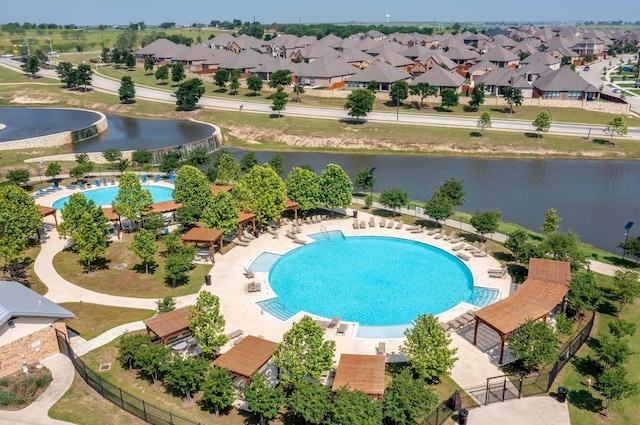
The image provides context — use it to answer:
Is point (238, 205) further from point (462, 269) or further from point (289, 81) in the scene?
point (289, 81)

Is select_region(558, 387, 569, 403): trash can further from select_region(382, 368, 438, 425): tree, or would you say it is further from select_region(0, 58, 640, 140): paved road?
select_region(0, 58, 640, 140): paved road

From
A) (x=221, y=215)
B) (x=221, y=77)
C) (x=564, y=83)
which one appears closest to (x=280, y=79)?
(x=221, y=77)

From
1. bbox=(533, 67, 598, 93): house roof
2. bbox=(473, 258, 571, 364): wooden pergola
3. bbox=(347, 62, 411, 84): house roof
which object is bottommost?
bbox=(473, 258, 571, 364): wooden pergola

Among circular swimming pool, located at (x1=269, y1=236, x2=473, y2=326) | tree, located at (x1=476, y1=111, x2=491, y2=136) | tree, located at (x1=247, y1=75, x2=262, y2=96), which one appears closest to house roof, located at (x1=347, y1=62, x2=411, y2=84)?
tree, located at (x1=247, y1=75, x2=262, y2=96)

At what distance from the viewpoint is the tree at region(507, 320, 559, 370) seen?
29.3 metres

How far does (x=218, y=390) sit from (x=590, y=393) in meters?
21.0

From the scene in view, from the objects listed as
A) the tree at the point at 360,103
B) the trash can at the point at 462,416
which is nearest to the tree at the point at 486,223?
the trash can at the point at 462,416

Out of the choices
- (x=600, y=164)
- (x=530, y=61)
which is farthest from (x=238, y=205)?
(x=530, y=61)

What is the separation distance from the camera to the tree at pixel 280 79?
11819 centimetres

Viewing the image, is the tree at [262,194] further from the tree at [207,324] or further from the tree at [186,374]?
the tree at [186,374]

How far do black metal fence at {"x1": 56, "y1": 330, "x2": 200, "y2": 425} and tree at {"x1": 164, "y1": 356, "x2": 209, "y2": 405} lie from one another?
1.50 metres

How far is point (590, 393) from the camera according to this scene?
94.4 ft

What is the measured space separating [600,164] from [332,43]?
425ft

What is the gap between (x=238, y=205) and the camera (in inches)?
1945
